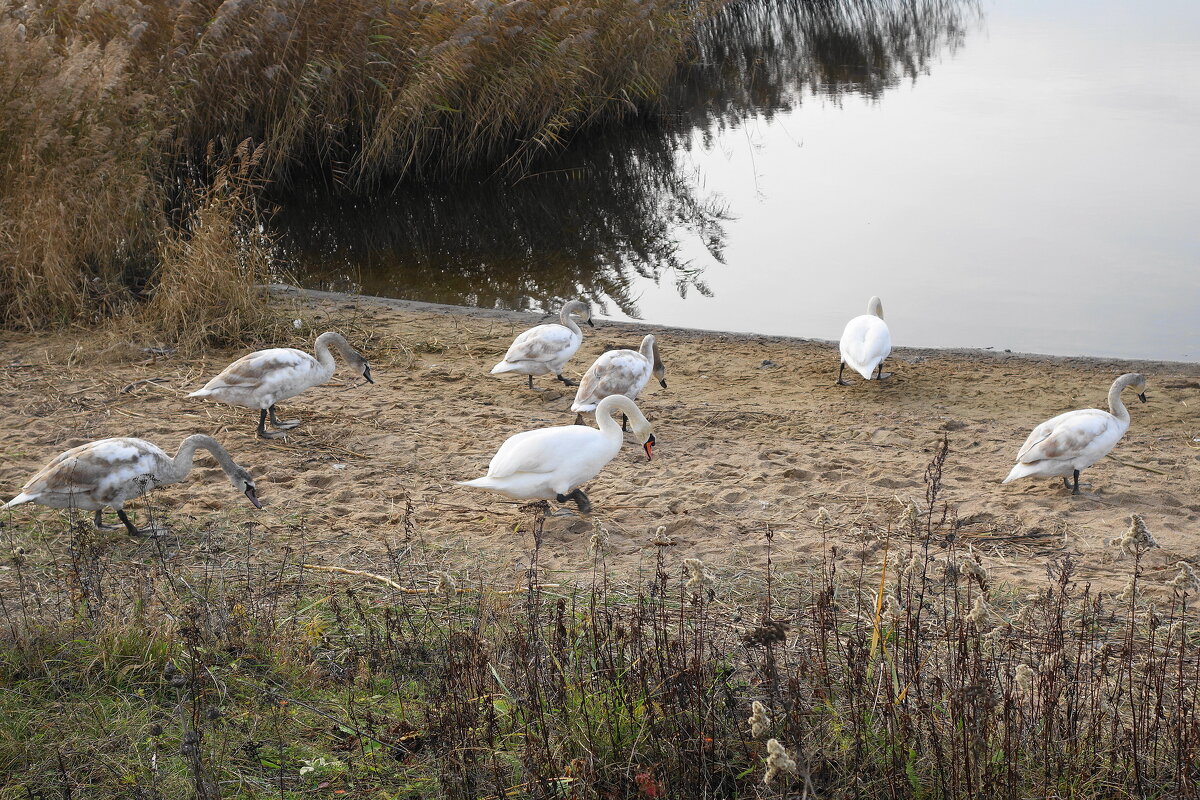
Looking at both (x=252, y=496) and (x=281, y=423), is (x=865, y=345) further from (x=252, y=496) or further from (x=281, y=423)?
(x=252, y=496)

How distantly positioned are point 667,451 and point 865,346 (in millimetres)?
2186

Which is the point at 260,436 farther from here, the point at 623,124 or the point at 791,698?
the point at 623,124

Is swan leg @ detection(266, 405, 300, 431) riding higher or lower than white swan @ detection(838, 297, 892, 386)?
lower

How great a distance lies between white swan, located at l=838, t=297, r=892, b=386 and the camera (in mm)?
8148

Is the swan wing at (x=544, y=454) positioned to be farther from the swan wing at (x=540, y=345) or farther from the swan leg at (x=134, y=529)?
the swan wing at (x=540, y=345)

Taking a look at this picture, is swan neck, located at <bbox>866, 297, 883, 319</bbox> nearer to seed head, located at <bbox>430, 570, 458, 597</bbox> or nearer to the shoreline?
the shoreline

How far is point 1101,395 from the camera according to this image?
8.26 m

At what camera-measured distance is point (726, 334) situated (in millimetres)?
10227

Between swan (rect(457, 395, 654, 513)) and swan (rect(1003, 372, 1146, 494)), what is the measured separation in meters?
2.35

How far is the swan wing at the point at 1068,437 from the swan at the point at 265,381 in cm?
448

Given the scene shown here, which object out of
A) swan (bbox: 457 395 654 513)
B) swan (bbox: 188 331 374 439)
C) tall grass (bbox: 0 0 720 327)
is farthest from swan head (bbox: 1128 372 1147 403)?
tall grass (bbox: 0 0 720 327)

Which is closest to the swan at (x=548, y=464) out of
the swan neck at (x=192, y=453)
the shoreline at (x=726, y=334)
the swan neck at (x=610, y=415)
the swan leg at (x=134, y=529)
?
the swan neck at (x=610, y=415)

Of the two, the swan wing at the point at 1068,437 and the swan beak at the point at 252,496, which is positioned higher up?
the swan wing at the point at 1068,437

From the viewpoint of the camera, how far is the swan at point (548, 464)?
18.7ft
